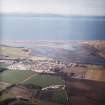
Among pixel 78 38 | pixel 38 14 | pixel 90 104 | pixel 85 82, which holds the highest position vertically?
pixel 38 14

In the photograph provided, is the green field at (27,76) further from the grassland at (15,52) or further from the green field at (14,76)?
the grassland at (15,52)

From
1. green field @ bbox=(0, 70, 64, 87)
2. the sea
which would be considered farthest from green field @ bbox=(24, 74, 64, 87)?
the sea

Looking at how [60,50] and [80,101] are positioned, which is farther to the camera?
[60,50]

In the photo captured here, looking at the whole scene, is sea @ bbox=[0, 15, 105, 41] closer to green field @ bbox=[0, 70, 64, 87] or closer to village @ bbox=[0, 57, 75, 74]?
village @ bbox=[0, 57, 75, 74]

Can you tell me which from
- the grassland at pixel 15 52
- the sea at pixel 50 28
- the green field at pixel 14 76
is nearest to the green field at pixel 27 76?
the green field at pixel 14 76

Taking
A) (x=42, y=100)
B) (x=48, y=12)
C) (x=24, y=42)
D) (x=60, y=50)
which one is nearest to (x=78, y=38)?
(x=60, y=50)

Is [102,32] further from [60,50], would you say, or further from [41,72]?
[41,72]

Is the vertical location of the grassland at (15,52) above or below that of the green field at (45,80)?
above

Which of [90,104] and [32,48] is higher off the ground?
[32,48]
